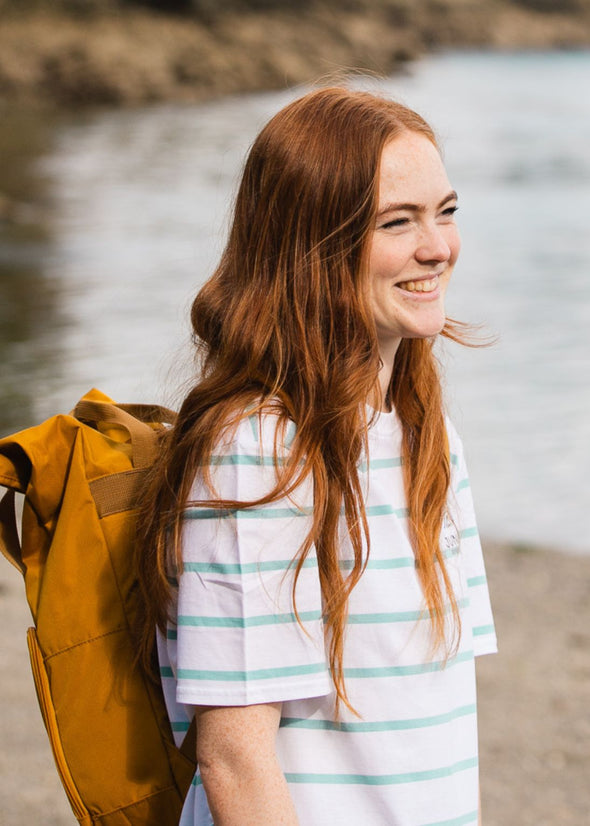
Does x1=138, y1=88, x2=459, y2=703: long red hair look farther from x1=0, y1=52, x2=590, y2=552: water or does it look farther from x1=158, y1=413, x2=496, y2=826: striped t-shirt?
x1=0, y1=52, x2=590, y2=552: water

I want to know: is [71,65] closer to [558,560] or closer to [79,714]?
[558,560]

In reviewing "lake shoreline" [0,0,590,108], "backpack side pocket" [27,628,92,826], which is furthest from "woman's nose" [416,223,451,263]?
"lake shoreline" [0,0,590,108]

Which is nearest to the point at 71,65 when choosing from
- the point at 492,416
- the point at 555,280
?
the point at 555,280

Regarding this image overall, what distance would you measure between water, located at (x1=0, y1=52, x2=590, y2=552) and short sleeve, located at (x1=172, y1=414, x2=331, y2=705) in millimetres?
549

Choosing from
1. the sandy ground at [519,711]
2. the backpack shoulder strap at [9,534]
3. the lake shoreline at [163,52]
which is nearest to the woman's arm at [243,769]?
the backpack shoulder strap at [9,534]

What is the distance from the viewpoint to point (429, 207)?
160cm

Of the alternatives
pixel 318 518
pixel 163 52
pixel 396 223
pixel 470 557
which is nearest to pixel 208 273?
pixel 470 557

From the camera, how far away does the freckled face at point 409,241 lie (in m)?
1.56

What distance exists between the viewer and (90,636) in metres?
1.62

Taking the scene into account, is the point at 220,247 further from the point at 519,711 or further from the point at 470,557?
the point at 519,711

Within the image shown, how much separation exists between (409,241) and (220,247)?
5.54 feet

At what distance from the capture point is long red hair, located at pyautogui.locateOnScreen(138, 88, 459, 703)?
1488 millimetres

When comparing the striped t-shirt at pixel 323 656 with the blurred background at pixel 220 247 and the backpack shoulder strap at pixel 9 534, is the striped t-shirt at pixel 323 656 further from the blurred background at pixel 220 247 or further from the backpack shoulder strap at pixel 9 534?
the blurred background at pixel 220 247

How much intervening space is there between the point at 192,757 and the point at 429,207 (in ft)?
2.63
